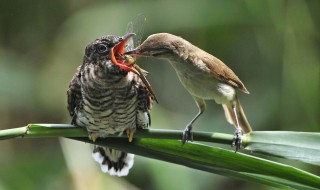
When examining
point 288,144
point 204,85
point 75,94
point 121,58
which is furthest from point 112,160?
point 288,144

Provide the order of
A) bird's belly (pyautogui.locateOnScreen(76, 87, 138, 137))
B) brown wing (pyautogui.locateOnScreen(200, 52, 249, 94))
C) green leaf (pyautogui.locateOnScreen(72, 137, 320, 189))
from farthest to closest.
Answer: brown wing (pyautogui.locateOnScreen(200, 52, 249, 94)) → bird's belly (pyautogui.locateOnScreen(76, 87, 138, 137)) → green leaf (pyautogui.locateOnScreen(72, 137, 320, 189))

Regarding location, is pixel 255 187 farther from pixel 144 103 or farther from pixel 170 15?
pixel 144 103

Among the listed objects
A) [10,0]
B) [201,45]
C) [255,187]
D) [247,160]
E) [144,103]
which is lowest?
[255,187]

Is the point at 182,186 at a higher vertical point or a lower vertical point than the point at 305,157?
lower

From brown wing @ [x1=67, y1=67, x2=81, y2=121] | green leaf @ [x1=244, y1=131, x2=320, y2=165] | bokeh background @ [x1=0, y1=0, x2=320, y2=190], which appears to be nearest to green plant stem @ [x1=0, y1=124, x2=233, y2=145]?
green leaf @ [x1=244, y1=131, x2=320, y2=165]

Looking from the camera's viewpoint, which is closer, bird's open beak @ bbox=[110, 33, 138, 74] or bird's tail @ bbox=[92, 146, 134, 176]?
bird's open beak @ bbox=[110, 33, 138, 74]

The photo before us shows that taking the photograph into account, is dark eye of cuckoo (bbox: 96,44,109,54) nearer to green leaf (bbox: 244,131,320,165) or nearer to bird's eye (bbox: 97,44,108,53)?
bird's eye (bbox: 97,44,108,53)

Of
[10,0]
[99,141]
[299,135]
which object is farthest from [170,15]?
[299,135]
